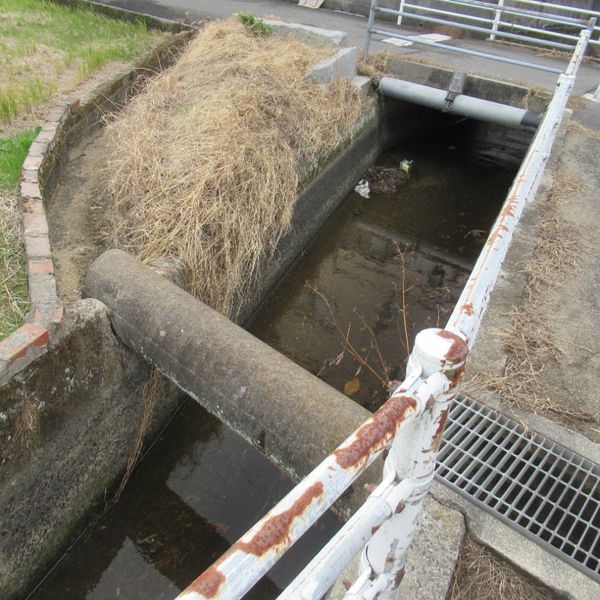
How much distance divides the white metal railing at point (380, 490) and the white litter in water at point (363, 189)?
5278 mm

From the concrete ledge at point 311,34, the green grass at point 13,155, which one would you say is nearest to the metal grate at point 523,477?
the green grass at point 13,155

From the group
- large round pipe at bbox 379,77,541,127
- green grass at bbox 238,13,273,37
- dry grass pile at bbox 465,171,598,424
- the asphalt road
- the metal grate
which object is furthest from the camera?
the asphalt road

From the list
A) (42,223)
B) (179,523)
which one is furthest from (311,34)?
(179,523)

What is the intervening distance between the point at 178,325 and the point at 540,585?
6.44ft

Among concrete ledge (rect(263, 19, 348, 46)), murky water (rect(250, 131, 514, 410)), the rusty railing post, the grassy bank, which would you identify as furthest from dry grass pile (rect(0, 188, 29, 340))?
concrete ledge (rect(263, 19, 348, 46))

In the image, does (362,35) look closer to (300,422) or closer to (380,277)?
(380,277)

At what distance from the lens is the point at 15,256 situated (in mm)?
3207

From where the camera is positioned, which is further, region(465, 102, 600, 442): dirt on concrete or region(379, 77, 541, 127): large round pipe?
region(379, 77, 541, 127): large round pipe

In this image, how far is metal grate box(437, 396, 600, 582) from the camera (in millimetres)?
2221

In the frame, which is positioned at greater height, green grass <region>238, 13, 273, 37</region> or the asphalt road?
green grass <region>238, 13, 273, 37</region>

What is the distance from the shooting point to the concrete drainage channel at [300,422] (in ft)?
7.34

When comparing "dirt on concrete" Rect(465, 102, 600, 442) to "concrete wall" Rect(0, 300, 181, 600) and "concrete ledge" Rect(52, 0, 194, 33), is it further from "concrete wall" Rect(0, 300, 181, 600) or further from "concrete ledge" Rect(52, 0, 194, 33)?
"concrete ledge" Rect(52, 0, 194, 33)

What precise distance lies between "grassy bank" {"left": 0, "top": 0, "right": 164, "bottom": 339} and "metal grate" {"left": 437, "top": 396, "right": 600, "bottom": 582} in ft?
7.72

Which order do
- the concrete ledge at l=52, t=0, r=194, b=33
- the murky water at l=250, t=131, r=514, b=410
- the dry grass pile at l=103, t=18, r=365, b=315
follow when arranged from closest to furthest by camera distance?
the dry grass pile at l=103, t=18, r=365, b=315 → the murky water at l=250, t=131, r=514, b=410 → the concrete ledge at l=52, t=0, r=194, b=33
